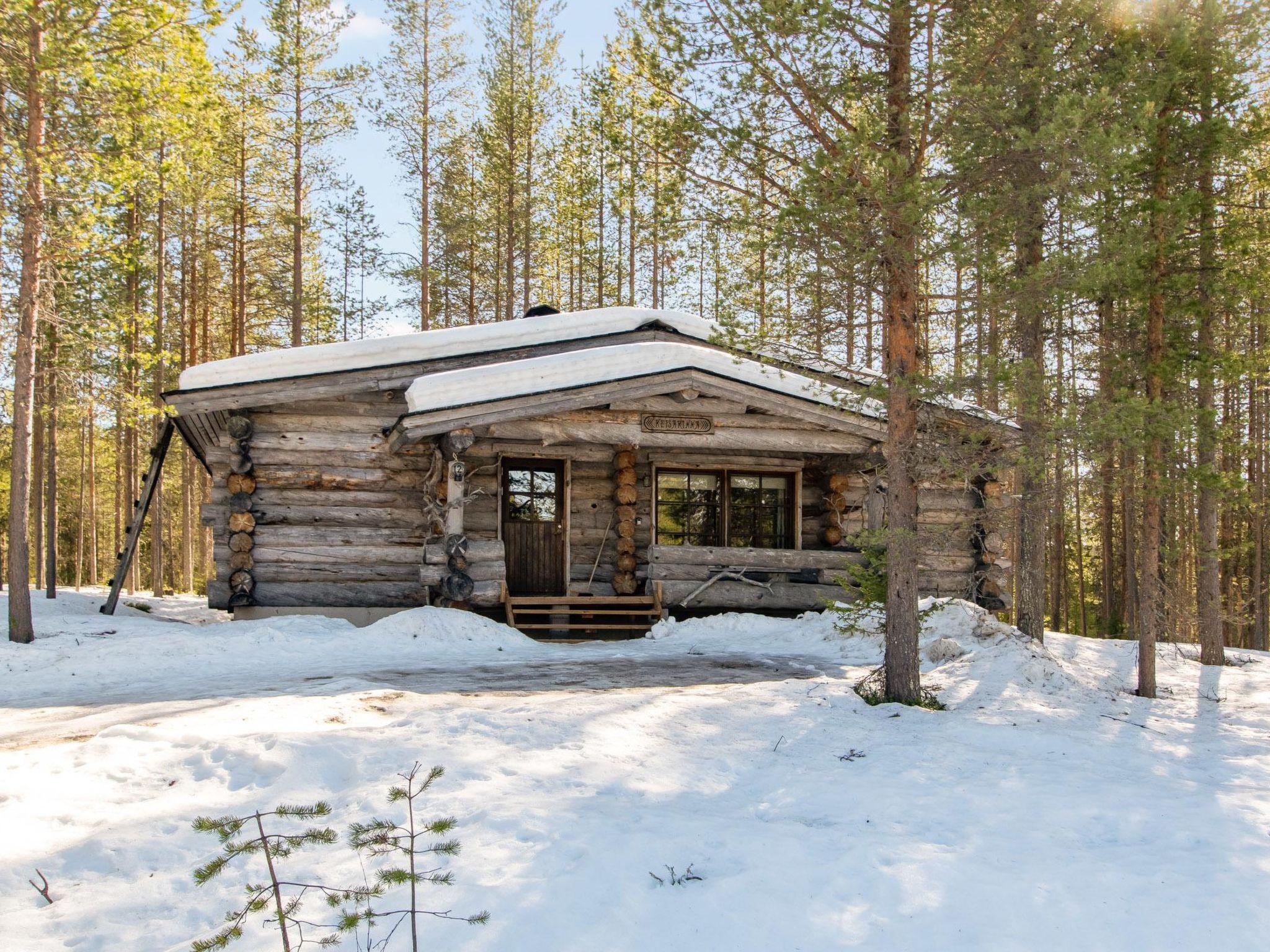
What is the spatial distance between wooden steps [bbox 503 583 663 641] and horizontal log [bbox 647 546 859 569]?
0.48 meters

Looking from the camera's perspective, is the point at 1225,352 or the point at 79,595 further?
the point at 79,595

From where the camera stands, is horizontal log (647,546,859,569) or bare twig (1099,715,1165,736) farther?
horizontal log (647,546,859,569)

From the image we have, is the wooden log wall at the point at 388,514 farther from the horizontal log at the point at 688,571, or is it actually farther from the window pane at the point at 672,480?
the window pane at the point at 672,480

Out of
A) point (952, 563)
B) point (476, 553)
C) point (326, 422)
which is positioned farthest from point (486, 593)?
point (952, 563)

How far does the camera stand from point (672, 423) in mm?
13008

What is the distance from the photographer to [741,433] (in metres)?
13.2

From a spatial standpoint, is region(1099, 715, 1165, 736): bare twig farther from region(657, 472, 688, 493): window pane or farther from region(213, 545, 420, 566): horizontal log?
region(213, 545, 420, 566): horizontal log

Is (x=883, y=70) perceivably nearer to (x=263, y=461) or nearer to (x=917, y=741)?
(x=917, y=741)

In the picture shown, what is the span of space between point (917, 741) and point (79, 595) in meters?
17.7

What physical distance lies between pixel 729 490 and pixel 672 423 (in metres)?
2.33

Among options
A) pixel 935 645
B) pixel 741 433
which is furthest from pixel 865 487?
pixel 935 645

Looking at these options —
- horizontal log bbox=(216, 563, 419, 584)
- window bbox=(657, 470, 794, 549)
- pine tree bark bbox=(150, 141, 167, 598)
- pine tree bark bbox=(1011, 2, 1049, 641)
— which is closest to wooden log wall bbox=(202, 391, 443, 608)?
horizontal log bbox=(216, 563, 419, 584)

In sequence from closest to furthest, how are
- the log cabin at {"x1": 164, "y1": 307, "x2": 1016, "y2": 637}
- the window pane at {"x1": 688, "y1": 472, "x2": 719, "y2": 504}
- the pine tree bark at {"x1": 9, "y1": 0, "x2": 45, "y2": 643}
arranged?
the pine tree bark at {"x1": 9, "y1": 0, "x2": 45, "y2": 643} → the log cabin at {"x1": 164, "y1": 307, "x2": 1016, "y2": 637} → the window pane at {"x1": 688, "y1": 472, "x2": 719, "y2": 504}

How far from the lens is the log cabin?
1234 centimetres
